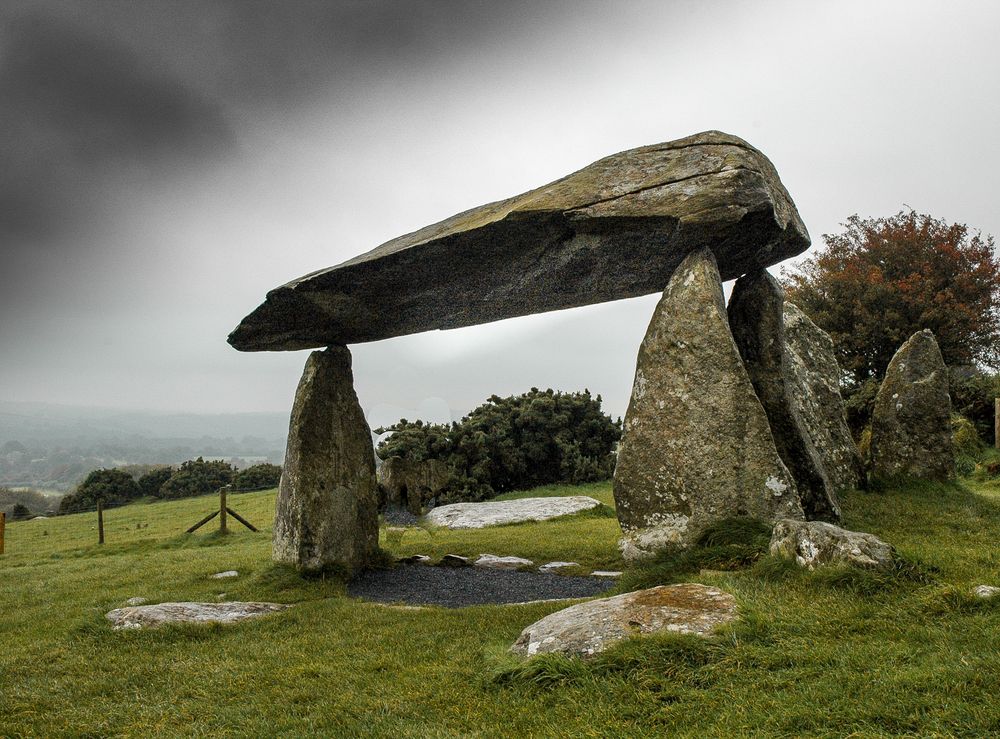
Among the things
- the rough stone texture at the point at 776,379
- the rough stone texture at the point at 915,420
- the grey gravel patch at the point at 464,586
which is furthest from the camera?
the rough stone texture at the point at 915,420

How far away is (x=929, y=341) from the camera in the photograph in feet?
42.3

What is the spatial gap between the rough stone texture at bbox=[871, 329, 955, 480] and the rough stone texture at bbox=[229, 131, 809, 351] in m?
4.67

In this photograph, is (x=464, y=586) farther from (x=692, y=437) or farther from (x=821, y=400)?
(x=821, y=400)

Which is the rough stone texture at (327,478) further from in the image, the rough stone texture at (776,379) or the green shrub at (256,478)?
the green shrub at (256,478)

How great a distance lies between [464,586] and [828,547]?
6.32 metres

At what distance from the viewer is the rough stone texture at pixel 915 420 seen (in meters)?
12.0

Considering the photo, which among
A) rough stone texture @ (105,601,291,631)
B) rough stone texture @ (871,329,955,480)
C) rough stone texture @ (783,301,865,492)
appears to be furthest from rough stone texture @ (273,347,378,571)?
rough stone texture @ (871,329,955,480)

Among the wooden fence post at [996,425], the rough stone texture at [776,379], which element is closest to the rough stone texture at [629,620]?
the rough stone texture at [776,379]

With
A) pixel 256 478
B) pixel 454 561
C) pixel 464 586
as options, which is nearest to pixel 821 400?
pixel 464 586

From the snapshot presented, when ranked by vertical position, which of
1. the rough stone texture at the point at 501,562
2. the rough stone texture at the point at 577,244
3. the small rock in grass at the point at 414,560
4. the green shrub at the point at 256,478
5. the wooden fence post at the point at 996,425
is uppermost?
the rough stone texture at the point at 577,244

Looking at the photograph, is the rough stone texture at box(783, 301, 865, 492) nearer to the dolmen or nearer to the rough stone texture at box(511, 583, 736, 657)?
the dolmen

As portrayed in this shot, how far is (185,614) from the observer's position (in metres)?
8.80

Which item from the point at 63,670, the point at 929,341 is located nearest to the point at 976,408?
the point at 929,341

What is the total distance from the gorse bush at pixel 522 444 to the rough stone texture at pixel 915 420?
12154mm
